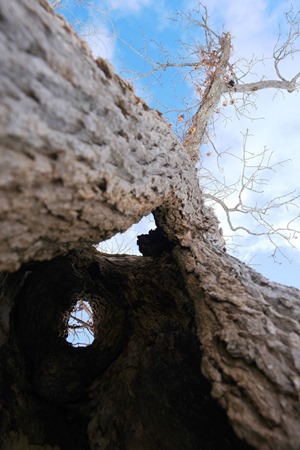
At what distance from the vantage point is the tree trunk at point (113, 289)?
1019 millimetres

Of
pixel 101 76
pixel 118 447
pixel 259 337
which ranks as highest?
pixel 101 76

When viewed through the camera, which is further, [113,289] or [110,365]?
[113,289]

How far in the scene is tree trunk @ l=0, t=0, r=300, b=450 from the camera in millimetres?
1019

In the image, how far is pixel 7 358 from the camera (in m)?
2.53

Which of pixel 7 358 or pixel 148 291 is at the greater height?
pixel 148 291

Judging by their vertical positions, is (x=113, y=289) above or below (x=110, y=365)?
above

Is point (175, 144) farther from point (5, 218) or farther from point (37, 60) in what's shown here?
point (5, 218)

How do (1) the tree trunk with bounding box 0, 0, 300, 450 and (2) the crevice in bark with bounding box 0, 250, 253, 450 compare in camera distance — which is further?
(2) the crevice in bark with bounding box 0, 250, 253, 450

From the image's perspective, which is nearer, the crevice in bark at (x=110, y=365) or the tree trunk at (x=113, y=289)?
the tree trunk at (x=113, y=289)

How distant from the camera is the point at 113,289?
3025 mm

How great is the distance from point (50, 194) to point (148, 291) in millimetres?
1758

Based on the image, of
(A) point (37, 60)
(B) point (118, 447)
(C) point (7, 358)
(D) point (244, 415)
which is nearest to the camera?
(A) point (37, 60)

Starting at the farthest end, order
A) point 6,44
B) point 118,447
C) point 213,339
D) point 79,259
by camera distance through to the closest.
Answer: point 79,259
point 118,447
point 213,339
point 6,44

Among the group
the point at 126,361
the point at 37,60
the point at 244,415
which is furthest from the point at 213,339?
the point at 37,60
